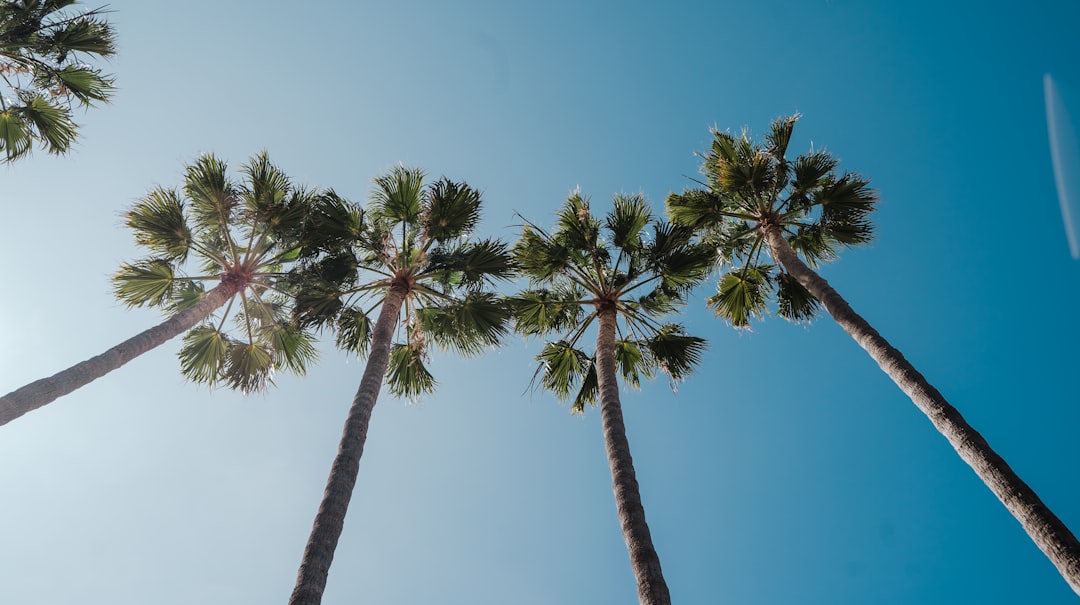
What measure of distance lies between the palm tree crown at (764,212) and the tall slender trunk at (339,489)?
786 centimetres

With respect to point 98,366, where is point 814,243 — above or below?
above

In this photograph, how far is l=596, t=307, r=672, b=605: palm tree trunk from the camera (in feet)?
21.0

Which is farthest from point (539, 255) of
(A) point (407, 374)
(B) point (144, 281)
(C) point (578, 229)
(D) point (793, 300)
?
(B) point (144, 281)

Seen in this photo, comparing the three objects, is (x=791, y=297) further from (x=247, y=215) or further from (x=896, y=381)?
(x=247, y=215)

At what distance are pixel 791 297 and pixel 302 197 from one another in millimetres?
10632

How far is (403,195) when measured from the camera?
39.8ft

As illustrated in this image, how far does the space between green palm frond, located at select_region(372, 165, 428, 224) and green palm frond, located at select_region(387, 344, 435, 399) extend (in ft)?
8.66

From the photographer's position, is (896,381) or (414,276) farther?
(414,276)

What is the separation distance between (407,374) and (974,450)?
371 inches

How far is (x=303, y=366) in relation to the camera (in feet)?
42.1

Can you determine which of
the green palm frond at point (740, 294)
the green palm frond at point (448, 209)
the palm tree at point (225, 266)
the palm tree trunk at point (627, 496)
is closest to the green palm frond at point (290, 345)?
the palm tree at point (225, 266)

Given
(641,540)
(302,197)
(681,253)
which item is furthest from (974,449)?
(302,197)

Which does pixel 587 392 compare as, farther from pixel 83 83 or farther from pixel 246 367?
pixel 83 83

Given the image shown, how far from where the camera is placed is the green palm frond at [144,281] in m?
11.6
